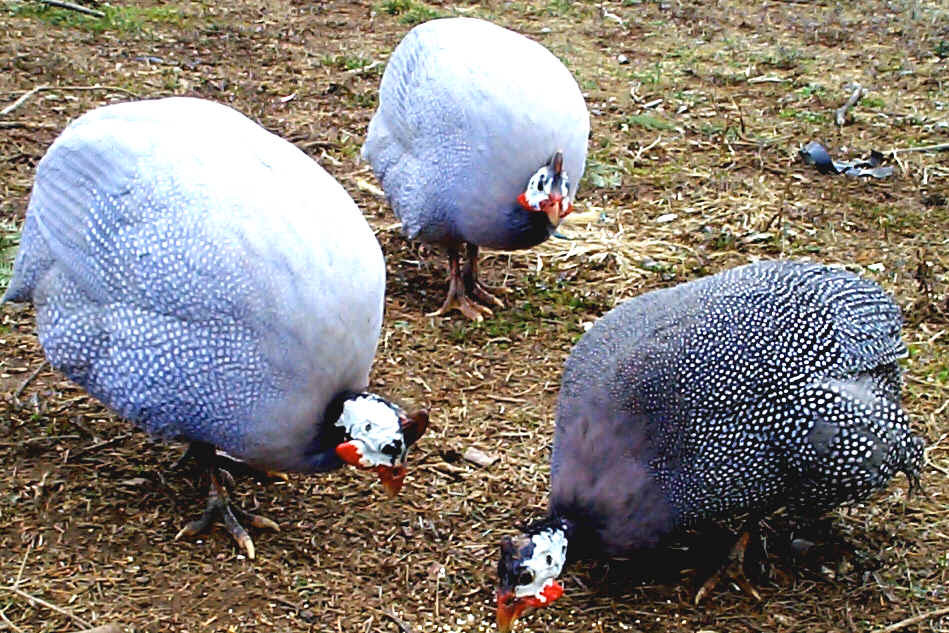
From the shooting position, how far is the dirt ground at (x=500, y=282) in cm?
314

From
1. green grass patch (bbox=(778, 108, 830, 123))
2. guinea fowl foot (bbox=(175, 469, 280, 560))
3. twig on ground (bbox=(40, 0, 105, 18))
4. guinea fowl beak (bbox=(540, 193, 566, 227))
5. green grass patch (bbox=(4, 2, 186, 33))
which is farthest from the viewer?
twig on ground (bbox=(40, 0, 105, 18))

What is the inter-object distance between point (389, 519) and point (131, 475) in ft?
2.68

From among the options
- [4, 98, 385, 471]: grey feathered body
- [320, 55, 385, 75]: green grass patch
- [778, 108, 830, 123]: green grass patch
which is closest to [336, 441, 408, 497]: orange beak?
[4, 98, 385, 471]: grey feathered body

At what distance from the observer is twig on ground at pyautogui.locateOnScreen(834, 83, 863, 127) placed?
6.58 m

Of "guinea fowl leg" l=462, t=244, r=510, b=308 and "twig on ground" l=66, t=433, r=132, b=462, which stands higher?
"guinea fowl leg" l=462, t=244, r=510, b=308

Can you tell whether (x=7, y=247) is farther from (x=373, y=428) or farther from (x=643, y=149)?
(x=643, y=149)

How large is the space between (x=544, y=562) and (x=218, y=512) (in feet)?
3.39

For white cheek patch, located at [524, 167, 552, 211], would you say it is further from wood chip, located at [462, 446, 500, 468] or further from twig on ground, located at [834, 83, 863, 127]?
twig on ground, located at [834, 83, 863, 127]

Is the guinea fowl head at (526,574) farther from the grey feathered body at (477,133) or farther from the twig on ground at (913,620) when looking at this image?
the grey feathered body at (477,133)

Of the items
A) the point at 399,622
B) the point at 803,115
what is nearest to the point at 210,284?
the point at 399,622

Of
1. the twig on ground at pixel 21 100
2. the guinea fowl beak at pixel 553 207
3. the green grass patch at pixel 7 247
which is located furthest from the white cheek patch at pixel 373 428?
the twig on ground at pixel 21 100

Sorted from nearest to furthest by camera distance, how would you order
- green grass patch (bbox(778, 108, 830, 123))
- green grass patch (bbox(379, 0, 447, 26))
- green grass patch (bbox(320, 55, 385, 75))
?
green grass patch (bbox(778, 108, 830, 123)) < green grass patch (bbox(320, 55, 385, 75)) < green grass patch (bbox(379, 0, 447, 26))

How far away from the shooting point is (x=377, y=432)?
9.68ft

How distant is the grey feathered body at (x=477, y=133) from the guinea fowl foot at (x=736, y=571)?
5.34 ft
